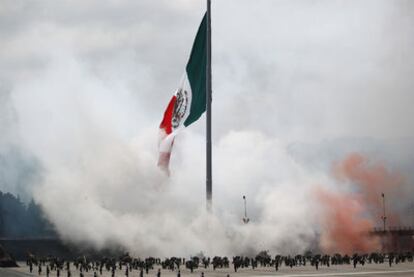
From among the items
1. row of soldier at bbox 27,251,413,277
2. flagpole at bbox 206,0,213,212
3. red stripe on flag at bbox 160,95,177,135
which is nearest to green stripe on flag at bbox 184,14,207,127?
flagpole at bbox 206,0,213,212

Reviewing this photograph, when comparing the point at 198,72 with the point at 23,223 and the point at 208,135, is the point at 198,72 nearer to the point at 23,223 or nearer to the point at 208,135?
the point at 208,135

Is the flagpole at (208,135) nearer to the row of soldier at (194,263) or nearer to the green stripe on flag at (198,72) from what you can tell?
the green stripe on flag at (198,72)

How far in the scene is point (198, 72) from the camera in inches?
2522

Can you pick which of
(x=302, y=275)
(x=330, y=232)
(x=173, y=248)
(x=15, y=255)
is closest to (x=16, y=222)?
(x=15, y=255)

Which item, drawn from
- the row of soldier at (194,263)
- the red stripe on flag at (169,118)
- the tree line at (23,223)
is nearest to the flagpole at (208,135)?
the red stripe on flag at (169,118)

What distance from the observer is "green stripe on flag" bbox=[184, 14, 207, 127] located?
62375 millimetres

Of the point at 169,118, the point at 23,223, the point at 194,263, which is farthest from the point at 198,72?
the point at 23,223

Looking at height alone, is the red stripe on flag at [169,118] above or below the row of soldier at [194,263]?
above

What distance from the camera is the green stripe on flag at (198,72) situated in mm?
62375

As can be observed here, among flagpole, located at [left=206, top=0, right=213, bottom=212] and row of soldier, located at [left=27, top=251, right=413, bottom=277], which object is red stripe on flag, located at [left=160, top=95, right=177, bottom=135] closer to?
flagpole, located at [left=206, top=0, right=213, bottom=212]

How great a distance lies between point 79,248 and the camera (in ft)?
315

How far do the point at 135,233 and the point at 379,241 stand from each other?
51.5m

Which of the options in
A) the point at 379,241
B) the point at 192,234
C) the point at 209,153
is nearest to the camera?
the point at 209,153

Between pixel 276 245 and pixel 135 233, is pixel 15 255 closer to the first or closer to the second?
pixel 135 233
